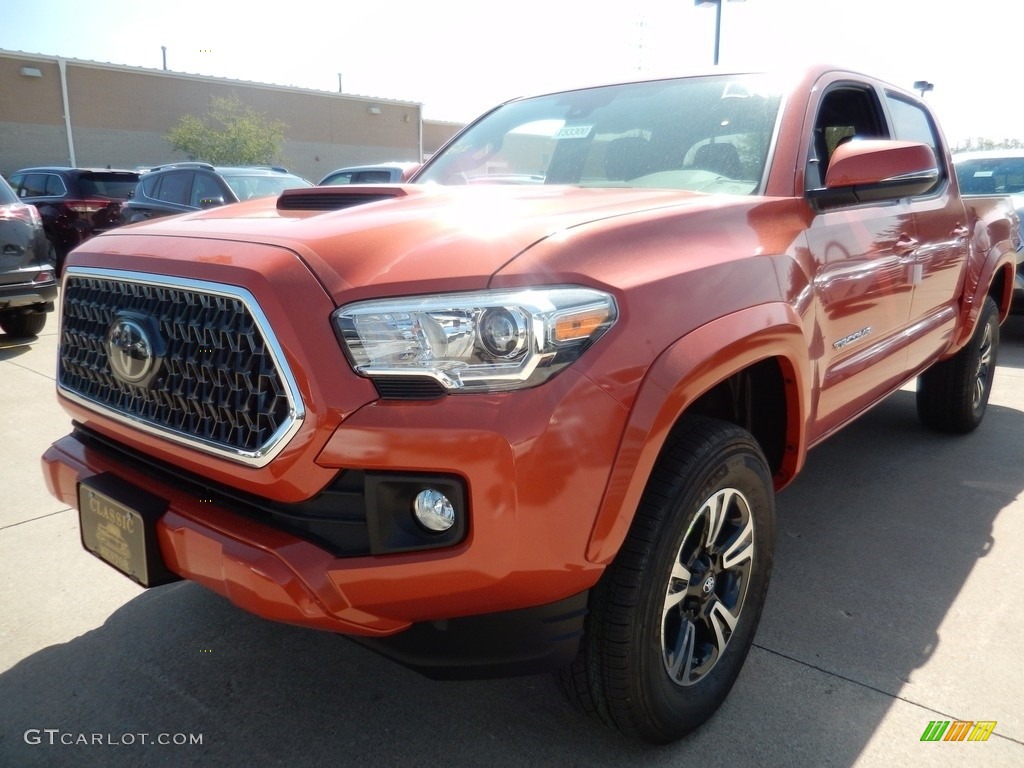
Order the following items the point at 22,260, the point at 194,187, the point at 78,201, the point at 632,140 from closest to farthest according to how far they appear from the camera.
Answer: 1. the point at 632,140
2. the point at 22,260
3. the point at 194,187
4. the point at 78,201

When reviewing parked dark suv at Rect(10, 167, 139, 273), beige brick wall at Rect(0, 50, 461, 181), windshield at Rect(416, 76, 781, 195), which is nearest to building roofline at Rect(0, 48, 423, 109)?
beige brick wall at Rect(0, 50, 461, 181)

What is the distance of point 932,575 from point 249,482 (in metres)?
2.61

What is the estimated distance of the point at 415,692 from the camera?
2.47 metres

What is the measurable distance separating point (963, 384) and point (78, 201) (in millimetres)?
11546

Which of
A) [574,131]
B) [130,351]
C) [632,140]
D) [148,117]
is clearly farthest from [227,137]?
[130,351]

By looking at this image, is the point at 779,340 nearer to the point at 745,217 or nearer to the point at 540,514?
the point at 745,217

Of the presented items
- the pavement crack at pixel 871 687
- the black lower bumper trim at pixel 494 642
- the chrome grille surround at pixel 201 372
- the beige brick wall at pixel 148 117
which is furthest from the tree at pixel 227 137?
the black lower bumper trim at pixel 494 642

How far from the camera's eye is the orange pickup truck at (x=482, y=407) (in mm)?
1679

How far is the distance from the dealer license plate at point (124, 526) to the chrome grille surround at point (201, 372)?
0.55 feet

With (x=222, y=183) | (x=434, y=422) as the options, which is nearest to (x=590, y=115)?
(x=434, y=422)

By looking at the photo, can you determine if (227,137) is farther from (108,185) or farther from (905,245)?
(905,245)

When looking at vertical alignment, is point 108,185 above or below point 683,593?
above

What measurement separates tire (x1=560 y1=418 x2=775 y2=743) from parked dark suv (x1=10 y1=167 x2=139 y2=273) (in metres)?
11.5

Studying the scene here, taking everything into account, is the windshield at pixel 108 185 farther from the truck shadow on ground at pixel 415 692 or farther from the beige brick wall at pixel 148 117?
the beige brick wall at pixel 148 117
